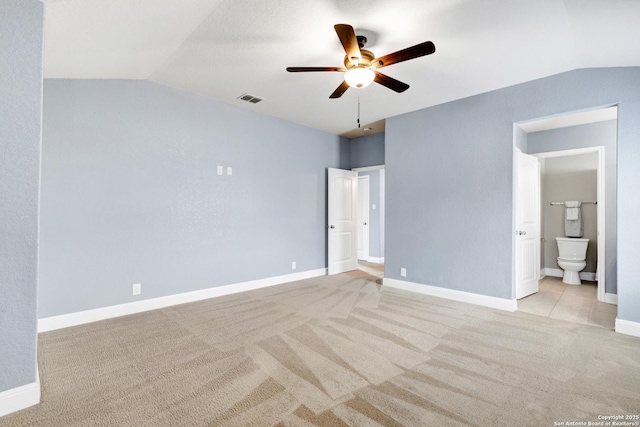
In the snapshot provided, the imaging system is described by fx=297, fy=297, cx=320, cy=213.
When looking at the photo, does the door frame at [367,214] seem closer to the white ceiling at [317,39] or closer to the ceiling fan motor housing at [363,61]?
the white ceiling at [317,39]

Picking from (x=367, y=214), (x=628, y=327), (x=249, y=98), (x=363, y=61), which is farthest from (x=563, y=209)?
(x=249, y=98)

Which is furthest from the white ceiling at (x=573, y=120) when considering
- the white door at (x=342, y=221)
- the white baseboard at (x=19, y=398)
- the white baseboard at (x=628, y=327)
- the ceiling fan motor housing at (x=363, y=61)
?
the white baseboard at (x=19, y=398)

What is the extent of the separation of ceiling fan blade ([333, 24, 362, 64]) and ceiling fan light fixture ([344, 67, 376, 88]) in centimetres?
8

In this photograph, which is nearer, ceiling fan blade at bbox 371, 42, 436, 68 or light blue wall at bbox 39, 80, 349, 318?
ceiling fan blade at bbox 371, 42, 436, 68

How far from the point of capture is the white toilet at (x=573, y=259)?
4973 mm

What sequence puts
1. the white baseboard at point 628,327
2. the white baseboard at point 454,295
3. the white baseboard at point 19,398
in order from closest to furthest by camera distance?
the white baseboard at point 19,398
the white baseboard at point 628,327
the white baseboard at point 454,295

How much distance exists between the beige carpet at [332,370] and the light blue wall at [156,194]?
1.91 feet

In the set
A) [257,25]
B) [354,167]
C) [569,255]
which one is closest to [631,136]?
[569,255]

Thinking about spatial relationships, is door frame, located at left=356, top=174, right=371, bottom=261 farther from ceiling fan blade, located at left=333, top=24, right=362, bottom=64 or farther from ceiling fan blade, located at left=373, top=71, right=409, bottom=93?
ceiling fan blade, located at left=333, top=24, right=362, bottom=64

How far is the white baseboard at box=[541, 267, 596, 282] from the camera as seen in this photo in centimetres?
514

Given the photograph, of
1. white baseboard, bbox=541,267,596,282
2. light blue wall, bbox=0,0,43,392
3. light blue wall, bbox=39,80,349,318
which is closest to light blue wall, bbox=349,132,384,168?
light blue wall, bbox=39,80,349,318

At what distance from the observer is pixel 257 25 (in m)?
2.42

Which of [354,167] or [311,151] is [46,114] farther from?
[354,167]

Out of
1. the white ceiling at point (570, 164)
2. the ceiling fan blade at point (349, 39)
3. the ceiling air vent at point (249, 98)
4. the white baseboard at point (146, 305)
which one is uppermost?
the ceiling air vent at point (249, 98)
